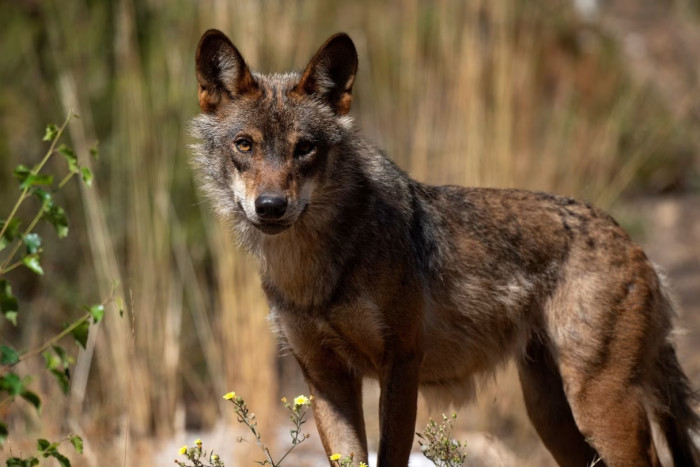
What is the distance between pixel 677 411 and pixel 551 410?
656mm

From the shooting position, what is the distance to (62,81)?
715cm

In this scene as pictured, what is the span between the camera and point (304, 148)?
13.9 ft

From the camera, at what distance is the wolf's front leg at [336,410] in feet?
14.8

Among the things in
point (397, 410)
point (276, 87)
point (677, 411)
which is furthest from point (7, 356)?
point (677, 411)

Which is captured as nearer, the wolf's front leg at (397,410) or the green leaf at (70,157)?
the green leaf at (70,157)

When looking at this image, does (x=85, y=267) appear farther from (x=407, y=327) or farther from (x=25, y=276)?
(x=407, y=327)

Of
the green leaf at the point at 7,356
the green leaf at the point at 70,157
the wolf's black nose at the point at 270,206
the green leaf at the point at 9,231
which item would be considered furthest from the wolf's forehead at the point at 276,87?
the green leaf at the point at 7,356

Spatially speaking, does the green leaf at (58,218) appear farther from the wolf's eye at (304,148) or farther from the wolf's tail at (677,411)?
the wolf's tail at (677,411)

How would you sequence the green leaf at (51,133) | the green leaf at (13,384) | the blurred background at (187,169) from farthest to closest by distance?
the blurred background at (187,169)
the green leaf at (51,133)
the green leaf at (13,384)

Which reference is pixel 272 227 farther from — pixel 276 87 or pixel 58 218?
pixel 58 218

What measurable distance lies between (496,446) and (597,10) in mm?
10750

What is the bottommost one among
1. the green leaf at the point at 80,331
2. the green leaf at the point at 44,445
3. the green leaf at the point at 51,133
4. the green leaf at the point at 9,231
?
the green leaf at the point at 44,445

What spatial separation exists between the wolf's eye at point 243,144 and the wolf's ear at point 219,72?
12.0 inches

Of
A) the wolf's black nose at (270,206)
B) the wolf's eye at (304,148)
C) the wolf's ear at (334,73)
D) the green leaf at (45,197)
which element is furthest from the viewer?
the wolf's ear at (334,73)
